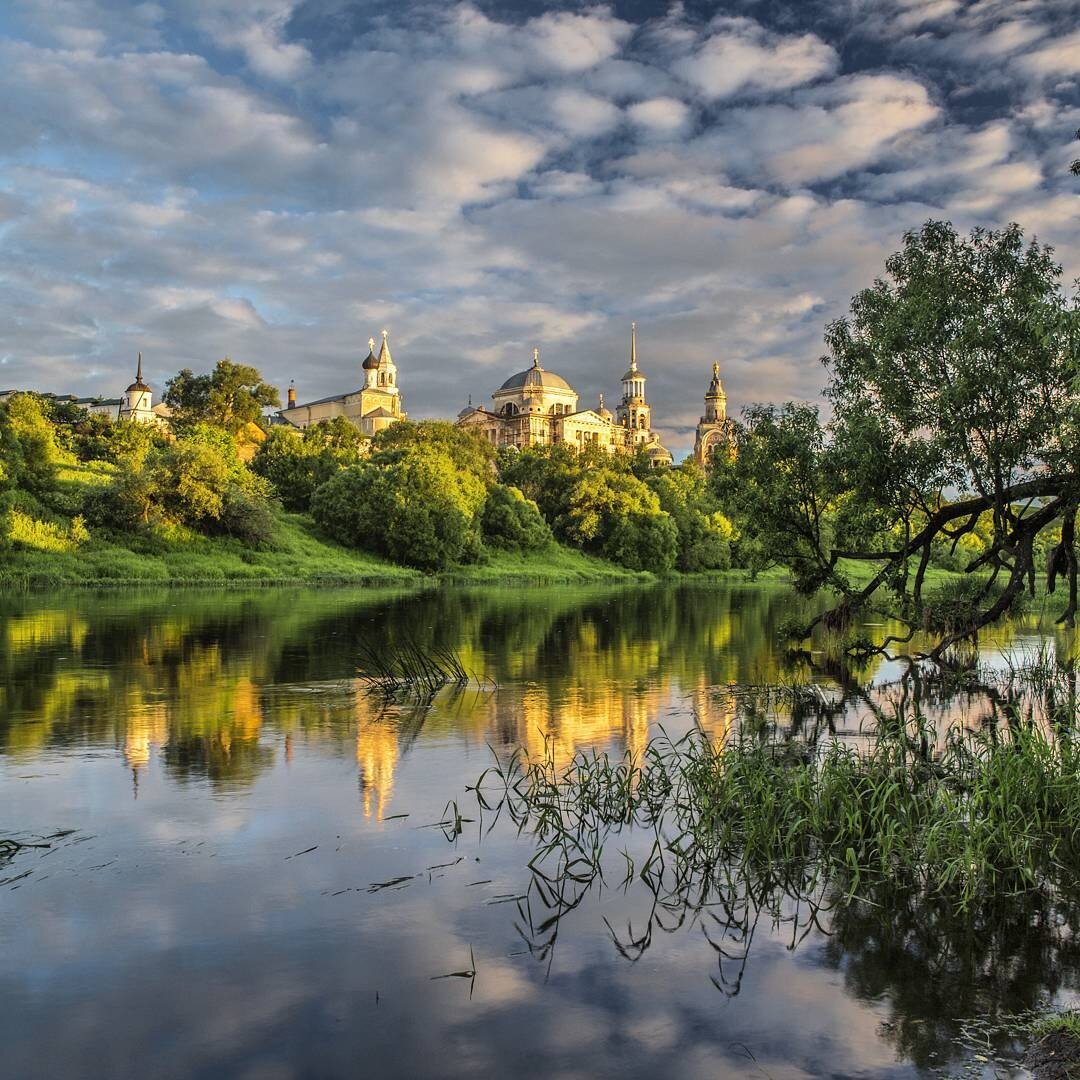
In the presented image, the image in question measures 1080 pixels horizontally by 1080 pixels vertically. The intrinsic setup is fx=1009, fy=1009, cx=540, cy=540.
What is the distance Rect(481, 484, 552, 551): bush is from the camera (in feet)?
275

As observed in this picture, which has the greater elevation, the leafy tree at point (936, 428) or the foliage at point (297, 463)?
the foliage at point (297, 463)

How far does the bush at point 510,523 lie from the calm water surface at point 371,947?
68.0 meters

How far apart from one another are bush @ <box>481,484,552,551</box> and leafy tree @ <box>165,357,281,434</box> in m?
24.6

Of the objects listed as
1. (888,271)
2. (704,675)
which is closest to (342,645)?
(704,675)

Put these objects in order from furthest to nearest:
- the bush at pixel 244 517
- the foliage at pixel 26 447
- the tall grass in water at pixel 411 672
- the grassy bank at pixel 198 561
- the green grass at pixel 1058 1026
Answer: the bush at pixel 244 517 → the foliage at pixel 26 447 → the grassy bank at pixel 198 561 → the tall grass in water at pixel 411 672 → the green grass at pixel 1058 1026

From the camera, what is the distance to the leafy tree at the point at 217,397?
90.2 metres

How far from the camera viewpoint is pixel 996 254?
56.9 ft

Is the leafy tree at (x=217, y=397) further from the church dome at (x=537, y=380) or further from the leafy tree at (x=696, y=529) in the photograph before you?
the church dome at (x=537, y=380)

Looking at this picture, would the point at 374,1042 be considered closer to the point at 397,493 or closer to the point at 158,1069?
the point at 158,1069

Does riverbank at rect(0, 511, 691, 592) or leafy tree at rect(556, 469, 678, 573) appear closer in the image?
riverbank at rect(0, 511, 691, 592)

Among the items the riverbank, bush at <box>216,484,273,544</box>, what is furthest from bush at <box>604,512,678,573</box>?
bush at <box>216,484,273,544</box>

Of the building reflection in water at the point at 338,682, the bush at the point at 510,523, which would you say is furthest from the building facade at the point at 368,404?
the building reflection in water at the point at 338,682

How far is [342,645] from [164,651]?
4.56 m

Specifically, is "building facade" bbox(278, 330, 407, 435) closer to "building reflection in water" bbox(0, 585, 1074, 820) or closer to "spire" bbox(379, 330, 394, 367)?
"spire" bbox(379, 330, 394, 367)
